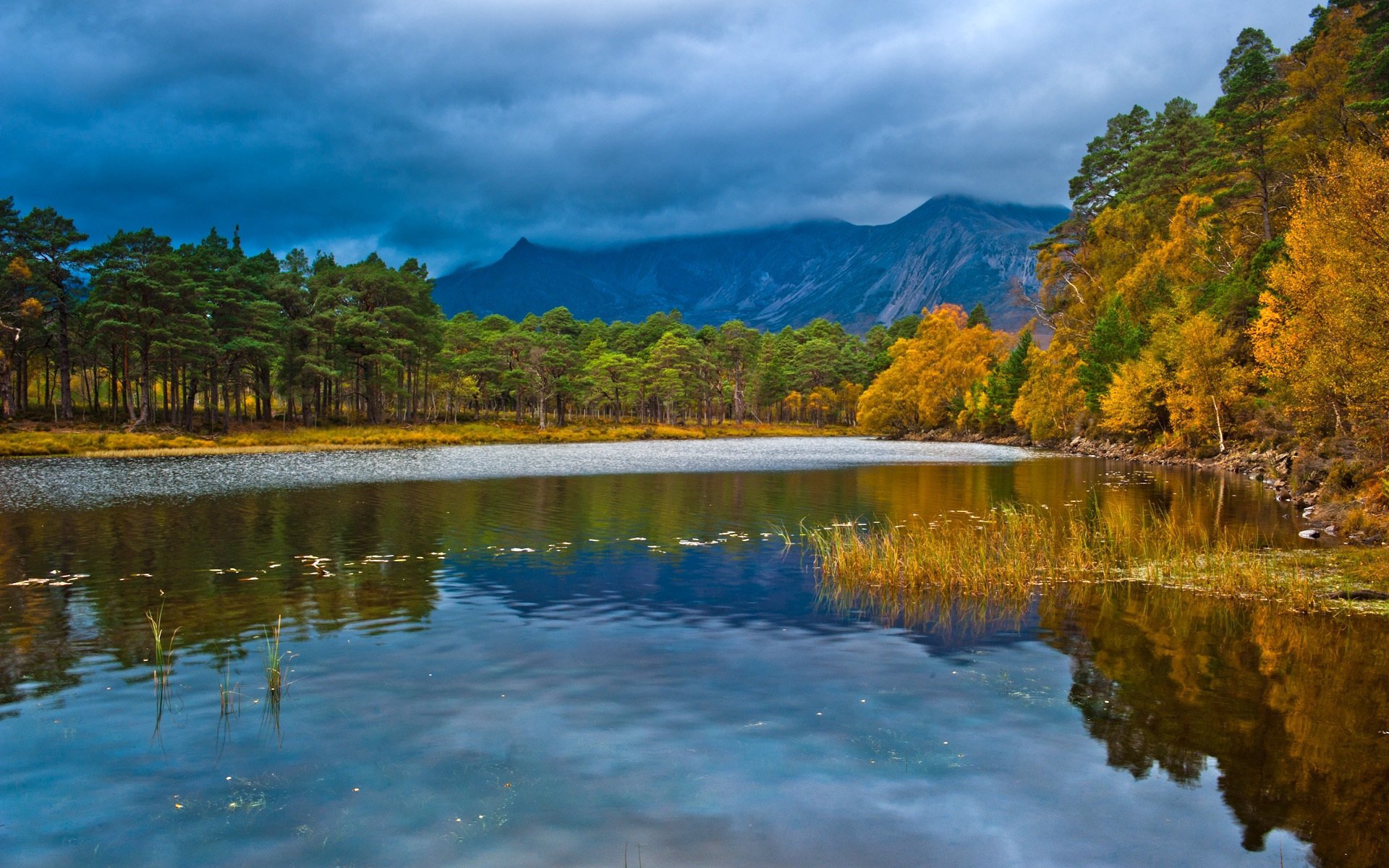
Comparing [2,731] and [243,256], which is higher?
[243,256]

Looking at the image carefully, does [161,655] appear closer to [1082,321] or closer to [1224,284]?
[1224,284]

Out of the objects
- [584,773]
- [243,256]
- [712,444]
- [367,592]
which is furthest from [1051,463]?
[243,256]

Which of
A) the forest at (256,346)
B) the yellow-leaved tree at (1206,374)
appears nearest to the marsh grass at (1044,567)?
the yellow-leaved tree at (1206,374)

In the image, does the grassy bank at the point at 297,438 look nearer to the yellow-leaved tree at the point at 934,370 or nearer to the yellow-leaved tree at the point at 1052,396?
the yellow-leaved tree at the point at 934,370

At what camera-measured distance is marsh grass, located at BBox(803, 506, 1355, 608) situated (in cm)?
Result: 1831

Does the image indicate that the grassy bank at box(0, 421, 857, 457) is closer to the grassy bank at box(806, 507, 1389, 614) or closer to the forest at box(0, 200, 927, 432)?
the forest at box(0, 200, 927, 432)

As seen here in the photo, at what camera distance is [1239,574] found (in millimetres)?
18766

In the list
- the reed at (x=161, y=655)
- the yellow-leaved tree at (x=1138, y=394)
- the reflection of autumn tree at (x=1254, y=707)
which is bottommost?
the reed at (x=161, y=655)

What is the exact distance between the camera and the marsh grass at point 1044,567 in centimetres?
1831

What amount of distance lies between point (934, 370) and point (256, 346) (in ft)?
308

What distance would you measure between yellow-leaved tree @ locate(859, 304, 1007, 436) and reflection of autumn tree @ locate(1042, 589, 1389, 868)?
360ft

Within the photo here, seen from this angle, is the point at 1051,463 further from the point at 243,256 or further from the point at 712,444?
the point at 243,256

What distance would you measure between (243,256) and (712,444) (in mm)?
66741

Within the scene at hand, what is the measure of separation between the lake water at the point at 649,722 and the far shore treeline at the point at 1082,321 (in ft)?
59.4
